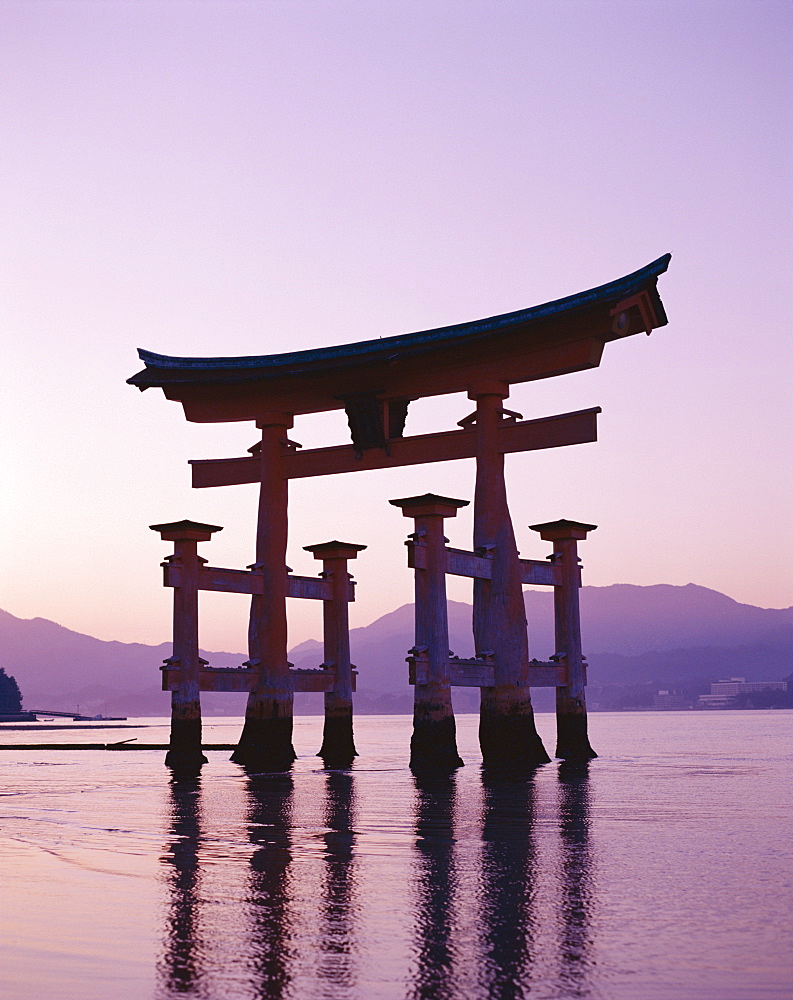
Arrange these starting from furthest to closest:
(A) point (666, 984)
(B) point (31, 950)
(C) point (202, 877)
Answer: (C) point (202, 877) < (B) point (31, 950) < (A) point (666, 984)

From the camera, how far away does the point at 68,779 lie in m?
28.5

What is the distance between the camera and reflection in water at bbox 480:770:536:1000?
598 cm

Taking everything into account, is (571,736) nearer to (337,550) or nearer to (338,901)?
(337,550)

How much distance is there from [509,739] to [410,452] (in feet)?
21.9

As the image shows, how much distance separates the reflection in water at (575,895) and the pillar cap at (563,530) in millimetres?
10497

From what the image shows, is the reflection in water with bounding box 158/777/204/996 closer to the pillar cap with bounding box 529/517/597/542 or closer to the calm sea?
the calm sea

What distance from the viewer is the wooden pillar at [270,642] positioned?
2717 centimetres

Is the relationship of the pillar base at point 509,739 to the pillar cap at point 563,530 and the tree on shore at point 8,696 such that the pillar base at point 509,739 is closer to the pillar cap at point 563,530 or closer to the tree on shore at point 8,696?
the pillar cap at point 563,530

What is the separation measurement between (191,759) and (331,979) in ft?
72.3

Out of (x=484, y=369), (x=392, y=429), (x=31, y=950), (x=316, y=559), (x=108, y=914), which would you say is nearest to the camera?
(x=31, y=950)

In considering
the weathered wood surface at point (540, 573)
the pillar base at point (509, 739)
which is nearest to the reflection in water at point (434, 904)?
the pillar base at point (509, 739)

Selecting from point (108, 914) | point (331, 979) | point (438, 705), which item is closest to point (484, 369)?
point (438, 705)

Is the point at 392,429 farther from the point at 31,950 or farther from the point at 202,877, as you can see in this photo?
the point at 31,950

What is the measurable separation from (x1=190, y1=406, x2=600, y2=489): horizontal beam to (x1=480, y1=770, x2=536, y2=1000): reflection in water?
918 cm
